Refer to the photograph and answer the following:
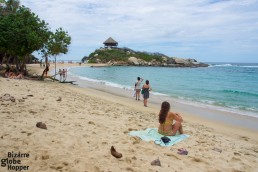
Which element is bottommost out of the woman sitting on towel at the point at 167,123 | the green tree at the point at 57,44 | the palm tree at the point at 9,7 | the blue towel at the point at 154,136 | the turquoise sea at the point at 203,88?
the turquoise sea at the point at 203,88

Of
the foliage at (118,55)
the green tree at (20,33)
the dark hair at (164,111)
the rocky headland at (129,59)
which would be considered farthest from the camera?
the foliage at (118,55)

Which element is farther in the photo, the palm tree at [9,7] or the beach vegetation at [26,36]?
the palm tree at [9,7]

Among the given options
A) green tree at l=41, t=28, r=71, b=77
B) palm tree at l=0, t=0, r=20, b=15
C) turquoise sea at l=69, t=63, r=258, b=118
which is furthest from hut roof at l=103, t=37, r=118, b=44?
green tree at l=41, t=28, r=71, b=77

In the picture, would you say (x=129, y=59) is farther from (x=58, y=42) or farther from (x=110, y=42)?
(x=58, y=42)

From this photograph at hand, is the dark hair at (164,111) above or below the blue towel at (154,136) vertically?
above

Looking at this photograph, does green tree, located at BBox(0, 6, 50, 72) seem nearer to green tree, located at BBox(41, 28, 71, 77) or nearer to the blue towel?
green tree, located at BBox(41, 28, 71, 77)

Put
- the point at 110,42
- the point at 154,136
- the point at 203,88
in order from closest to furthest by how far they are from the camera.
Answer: the point at 154,136, the point at 203,88, the point at 110,42

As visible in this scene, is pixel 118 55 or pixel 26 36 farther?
pixel 118 55

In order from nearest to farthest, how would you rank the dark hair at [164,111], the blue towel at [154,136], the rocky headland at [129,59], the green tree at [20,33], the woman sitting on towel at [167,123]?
the blue towel at [154,136] → the woman sitting on towel at [167,123] → the dark hair at [164,111] → the green tree at [20,33] → the rocky headland at [129,59]

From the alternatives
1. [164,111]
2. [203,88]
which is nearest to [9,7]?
[203,88]

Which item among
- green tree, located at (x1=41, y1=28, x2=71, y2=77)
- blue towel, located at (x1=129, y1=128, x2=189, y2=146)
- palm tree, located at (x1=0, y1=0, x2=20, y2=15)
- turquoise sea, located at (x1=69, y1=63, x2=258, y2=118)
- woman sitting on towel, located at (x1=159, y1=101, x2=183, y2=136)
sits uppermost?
palm tree, located at (x1=0, y1=0, x2=20, y2=15)

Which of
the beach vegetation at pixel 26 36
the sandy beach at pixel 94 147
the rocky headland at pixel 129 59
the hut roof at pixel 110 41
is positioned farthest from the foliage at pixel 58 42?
the hut roof at pixel 110 41

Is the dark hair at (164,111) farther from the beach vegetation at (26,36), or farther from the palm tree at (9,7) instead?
the palm tree at (9,7)

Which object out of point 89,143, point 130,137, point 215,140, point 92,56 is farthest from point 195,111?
point 92,56
